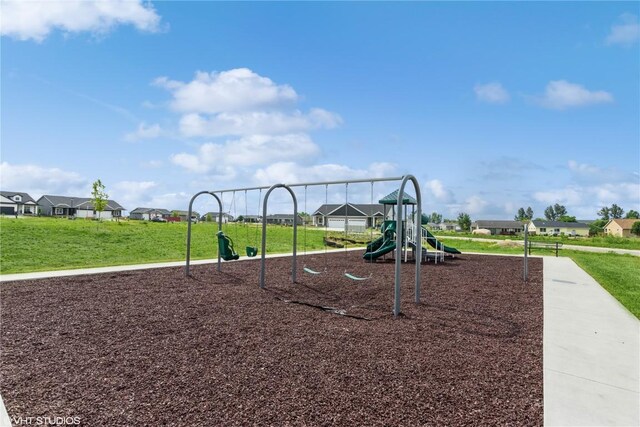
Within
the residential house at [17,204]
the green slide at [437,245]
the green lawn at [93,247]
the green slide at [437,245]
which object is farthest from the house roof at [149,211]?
the green slide at [437,245]

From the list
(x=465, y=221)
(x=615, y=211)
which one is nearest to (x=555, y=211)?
(x=615, y=211)


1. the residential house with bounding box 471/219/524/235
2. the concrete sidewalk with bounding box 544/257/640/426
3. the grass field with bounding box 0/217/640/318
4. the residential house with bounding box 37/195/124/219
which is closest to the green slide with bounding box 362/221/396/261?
the grass field with bounding box 0/217/640/318

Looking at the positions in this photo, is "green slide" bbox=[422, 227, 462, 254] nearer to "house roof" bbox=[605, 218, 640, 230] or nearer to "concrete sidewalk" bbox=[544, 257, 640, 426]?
"concrete sidewalk" bbox=[544, 257, 640, 426]

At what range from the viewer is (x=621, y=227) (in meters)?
84.7

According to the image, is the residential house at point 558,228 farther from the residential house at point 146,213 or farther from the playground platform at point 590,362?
the playground platform at point 590,362

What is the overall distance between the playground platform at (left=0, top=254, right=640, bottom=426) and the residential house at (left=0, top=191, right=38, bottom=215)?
80.7 meters

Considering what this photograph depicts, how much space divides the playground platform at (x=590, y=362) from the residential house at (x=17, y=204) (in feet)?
265

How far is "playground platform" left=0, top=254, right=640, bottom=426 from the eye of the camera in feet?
10.4

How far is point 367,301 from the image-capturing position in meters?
7.59

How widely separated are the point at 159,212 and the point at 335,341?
110m

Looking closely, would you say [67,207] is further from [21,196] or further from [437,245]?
[437,245]

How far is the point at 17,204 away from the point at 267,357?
84.1 metres

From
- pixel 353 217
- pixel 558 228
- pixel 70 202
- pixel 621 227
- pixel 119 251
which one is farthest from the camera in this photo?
pixel 558 228

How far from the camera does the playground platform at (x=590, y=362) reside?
318cm
